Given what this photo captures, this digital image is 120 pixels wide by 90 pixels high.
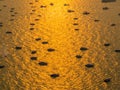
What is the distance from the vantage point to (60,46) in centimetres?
506

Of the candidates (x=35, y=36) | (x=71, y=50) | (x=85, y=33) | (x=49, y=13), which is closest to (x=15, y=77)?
(x=71, y=50)

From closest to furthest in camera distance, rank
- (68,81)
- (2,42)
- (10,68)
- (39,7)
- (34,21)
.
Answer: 1. (68,81)
2. (10,68)
3. (2,42)
4. (34,21)
5. (39,7)

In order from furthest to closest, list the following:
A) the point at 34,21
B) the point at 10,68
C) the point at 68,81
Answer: the point at 34,21 < the point at 10,68 < the point at 68,81

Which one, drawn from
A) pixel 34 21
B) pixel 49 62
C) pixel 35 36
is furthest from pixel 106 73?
pixel 34 21

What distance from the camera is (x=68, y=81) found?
3887mm

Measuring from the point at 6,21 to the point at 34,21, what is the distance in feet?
2.11

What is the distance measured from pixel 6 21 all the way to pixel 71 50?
2.26 metres

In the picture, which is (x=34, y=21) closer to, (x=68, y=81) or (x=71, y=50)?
(x=71, y=50)

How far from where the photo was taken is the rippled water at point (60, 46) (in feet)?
12.8

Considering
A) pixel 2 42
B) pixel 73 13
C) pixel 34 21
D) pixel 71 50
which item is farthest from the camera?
pixel 73 13

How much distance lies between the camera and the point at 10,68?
4.31m

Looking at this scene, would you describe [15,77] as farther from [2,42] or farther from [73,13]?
[73,13]

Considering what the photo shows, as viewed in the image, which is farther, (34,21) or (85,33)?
(34,21)

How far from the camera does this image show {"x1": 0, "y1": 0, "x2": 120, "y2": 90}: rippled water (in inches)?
154
